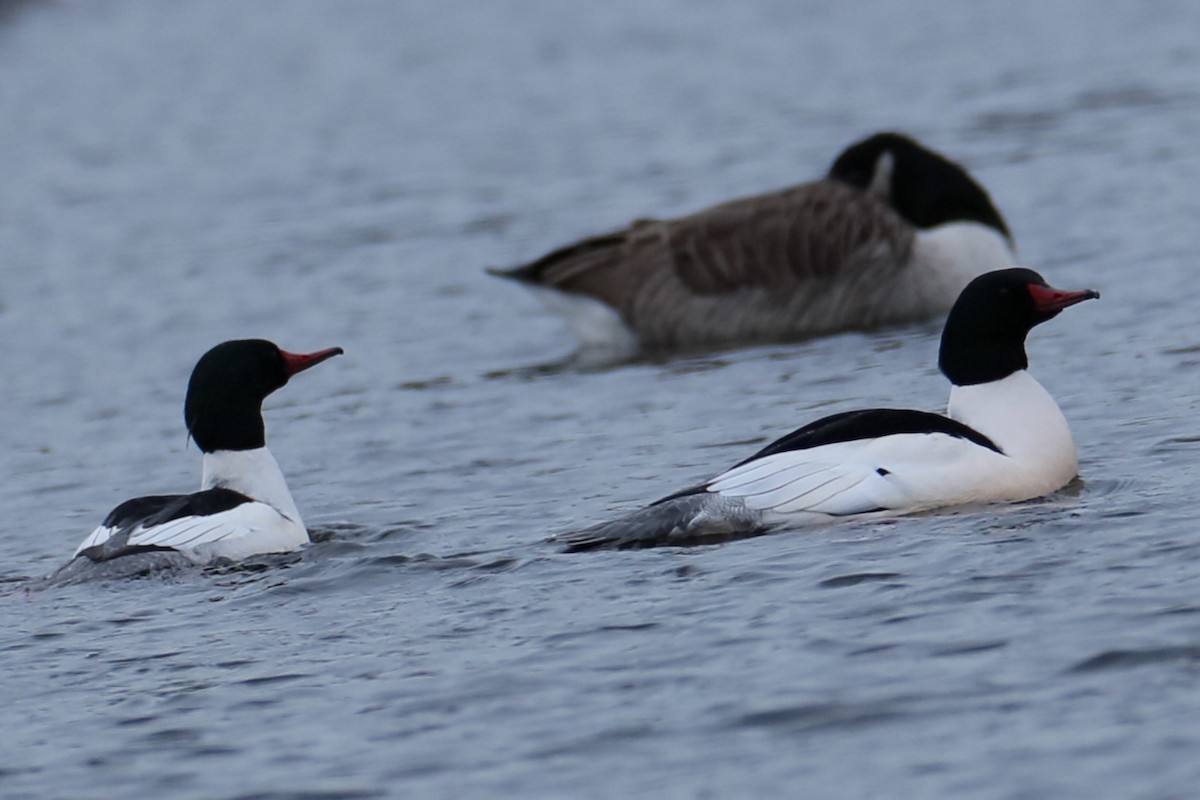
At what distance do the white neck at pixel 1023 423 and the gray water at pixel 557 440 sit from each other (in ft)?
0.63

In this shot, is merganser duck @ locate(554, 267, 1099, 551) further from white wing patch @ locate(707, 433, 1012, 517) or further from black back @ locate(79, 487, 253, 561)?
black back @ locate(79, 487, 253, 561)

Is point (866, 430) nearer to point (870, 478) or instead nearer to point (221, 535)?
point (870, 478)

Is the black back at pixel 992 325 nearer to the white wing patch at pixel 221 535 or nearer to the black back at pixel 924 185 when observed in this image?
the white wing patch at pixel 221 535

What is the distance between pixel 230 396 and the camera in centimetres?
1047

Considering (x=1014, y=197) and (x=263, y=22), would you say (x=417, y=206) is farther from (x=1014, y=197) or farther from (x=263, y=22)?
(x=263, y=22)

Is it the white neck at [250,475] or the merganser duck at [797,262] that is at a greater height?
the merganser duck at [797,262]

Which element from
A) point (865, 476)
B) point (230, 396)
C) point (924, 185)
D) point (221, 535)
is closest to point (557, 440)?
point (230, 396)

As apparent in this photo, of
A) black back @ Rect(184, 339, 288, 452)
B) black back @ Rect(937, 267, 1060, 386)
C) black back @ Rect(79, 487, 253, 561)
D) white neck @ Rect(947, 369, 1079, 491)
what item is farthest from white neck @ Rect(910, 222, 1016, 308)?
black back @ Rect(79, 487, 253, 561)

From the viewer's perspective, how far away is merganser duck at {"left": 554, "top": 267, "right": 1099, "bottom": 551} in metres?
8.94

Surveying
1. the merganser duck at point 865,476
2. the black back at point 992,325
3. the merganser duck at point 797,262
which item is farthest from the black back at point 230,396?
the merganser duck at point 797,262

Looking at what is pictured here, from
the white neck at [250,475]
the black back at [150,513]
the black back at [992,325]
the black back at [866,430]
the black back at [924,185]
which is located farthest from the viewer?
the black back at [924,185]

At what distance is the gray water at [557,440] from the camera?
261 inches

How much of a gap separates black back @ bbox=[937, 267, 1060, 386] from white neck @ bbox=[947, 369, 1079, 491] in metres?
0.06

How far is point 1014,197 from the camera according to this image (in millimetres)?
18500
